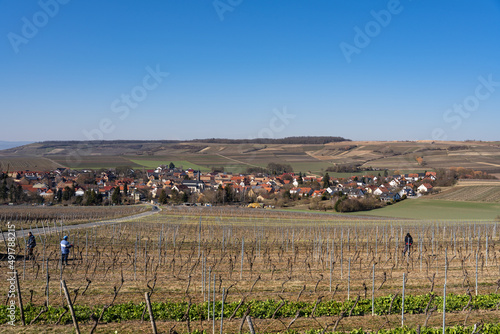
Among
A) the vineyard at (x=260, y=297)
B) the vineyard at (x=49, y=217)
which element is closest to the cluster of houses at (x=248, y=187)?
the vineyard at (x=49, y=217)

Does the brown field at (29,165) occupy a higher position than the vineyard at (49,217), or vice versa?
the brown field at (29,165)

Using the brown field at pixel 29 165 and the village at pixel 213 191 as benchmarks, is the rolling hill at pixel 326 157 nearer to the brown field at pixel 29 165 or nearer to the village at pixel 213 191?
the brown field at pixel 29 165

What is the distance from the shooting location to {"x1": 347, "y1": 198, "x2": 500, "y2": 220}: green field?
5607 cm

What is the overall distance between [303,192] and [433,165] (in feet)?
172

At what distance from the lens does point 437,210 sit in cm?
6197

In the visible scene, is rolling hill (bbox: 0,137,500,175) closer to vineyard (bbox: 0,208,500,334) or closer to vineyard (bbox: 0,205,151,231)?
vineyard (bbox: 0,205,151,231)

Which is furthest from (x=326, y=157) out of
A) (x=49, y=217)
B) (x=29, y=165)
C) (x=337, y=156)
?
(x=49, y=217)

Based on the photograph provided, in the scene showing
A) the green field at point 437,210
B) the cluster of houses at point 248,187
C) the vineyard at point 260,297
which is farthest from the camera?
the cluster of houses at point 248,187

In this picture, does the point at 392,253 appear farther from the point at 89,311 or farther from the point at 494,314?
the point at 89,311

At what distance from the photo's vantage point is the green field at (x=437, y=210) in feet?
184

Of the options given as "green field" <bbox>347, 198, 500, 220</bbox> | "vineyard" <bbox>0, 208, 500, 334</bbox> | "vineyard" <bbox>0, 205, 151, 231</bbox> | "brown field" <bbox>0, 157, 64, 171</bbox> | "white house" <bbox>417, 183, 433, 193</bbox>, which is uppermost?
"vineyard" <bbox>0, 208, 500, 334</bbox>

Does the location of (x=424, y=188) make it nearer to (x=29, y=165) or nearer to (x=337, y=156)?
(x=337, y=156)

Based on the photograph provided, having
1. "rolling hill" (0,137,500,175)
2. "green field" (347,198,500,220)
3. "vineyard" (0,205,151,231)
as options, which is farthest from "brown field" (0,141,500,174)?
"vineyard" (0,205,151,231)

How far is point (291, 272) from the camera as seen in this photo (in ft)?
56.7
